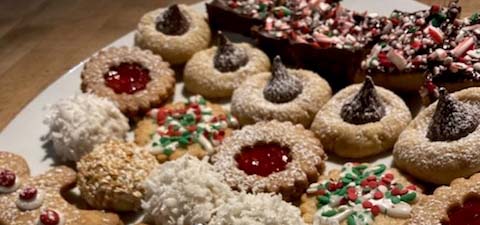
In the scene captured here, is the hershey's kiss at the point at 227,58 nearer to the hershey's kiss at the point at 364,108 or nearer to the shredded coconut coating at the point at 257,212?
the hershey's kiss at the point at 364,108

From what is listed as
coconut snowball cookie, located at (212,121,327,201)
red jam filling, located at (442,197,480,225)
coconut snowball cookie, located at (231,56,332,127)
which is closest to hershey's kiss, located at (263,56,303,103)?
coconut snowball cookie, located at (231,56,332,127)

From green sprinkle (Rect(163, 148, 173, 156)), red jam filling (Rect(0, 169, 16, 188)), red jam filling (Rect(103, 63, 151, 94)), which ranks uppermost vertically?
red jam filling (Rect(103, 63, 151, 94))

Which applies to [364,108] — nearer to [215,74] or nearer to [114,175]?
[215,74]

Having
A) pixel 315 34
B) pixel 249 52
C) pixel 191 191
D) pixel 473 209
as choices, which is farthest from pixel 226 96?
pixel 473 209

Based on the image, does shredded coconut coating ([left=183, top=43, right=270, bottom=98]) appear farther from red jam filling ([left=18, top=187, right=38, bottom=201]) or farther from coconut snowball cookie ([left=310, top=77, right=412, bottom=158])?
red jam filling ([left=18, top=187, right=38, bottom=201])

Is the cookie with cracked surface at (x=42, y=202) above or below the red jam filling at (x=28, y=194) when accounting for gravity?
below

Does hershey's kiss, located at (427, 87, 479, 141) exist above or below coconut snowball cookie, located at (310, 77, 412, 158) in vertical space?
above

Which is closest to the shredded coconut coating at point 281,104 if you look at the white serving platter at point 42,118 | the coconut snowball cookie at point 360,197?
the white serving platter at point 42,118
